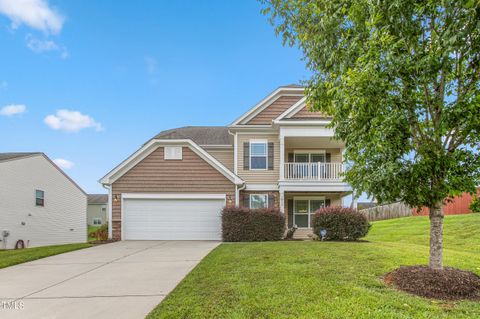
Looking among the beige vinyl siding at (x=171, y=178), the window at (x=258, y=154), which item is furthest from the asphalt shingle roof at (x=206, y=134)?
the beige vinyl siding at (x=171, y=178)

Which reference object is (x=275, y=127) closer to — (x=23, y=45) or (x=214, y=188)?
(x=214, y=188)

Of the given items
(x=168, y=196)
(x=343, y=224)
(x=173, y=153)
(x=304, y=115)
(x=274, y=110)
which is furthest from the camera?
(x=274, y=110)

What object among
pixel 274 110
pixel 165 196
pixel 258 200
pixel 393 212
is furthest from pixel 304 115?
pixel 393 212

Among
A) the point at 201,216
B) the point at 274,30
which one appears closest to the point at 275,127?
the point at 201,216

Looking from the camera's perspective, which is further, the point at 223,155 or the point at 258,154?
the point at 223,155

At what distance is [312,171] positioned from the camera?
A: 15.5 meters

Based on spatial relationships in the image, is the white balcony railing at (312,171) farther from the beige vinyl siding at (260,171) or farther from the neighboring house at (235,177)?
the beige vinyl siding at (260,171)

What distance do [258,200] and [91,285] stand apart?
421 inches

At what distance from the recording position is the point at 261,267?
6.47 meters

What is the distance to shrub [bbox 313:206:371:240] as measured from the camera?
1197 centimetres

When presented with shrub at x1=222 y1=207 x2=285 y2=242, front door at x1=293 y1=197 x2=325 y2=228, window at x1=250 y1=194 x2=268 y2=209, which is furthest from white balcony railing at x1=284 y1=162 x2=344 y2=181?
shrub at x1=222 y1=207 x2=285 y2=242

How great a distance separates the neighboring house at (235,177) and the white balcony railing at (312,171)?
50 mm

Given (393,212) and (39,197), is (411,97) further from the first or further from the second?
(393,212)

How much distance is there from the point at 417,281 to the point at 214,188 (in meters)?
10.2
